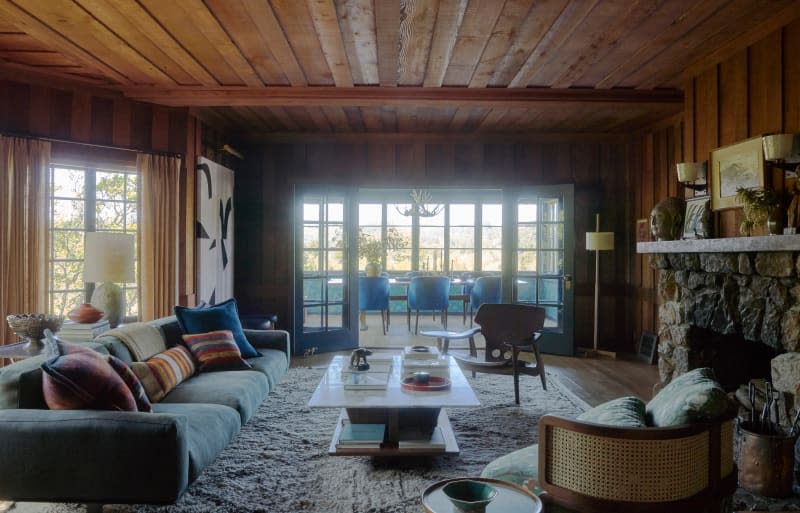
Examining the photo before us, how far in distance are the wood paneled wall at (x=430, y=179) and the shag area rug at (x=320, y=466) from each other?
239 centimetres

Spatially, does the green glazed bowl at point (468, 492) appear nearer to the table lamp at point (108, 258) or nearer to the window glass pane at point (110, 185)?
the table lamp at point (108, 258)

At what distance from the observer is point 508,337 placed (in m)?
4.21

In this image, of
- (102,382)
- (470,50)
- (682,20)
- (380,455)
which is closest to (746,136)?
(682,20)

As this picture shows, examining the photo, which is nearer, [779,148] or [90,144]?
[779,148]

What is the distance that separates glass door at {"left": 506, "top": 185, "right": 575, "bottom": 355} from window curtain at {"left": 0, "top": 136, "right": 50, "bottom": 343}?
184 inches

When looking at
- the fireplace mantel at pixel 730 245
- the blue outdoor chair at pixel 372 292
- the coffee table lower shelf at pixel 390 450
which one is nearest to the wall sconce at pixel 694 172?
the fireplace mantel at pixel 730 245

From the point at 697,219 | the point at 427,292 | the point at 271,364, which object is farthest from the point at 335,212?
the point at 697,219

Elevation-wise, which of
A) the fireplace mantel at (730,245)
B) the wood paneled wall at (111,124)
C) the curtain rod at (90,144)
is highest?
the wood paneled wall at (111,124)

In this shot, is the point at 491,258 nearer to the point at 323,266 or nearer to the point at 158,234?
the point at 323,266

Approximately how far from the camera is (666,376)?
166 inches

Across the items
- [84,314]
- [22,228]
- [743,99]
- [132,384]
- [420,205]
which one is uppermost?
[743,99]

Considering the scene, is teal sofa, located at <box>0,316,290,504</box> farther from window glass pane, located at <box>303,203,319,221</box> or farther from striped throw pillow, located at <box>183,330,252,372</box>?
window glass pane, located at <box>303,203,319,221</box>

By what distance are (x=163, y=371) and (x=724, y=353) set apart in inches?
156

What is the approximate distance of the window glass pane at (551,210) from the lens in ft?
20.1
